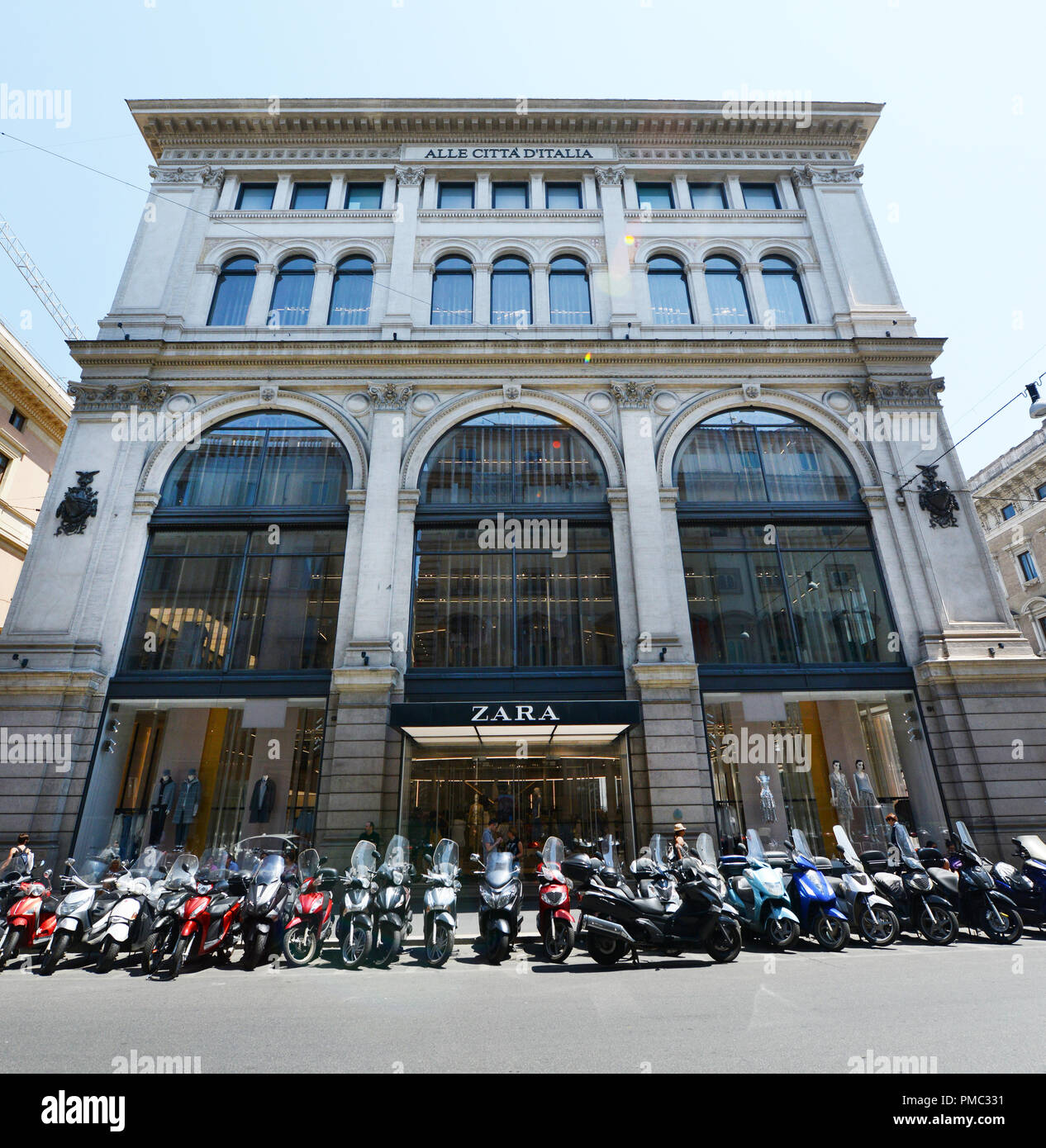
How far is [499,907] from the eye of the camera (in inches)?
372

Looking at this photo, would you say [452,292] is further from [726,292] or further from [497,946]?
[497,946]

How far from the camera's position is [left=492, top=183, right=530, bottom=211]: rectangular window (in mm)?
23656

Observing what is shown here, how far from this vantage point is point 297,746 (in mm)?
16641

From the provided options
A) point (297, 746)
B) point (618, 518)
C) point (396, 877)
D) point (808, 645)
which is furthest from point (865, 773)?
point (297, 746)

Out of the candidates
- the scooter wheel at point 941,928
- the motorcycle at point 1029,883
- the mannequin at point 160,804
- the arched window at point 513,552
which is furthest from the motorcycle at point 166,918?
the motorcycle at point 1029,883

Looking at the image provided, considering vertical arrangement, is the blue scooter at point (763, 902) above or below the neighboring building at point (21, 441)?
below

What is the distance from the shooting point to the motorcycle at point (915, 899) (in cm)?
1023

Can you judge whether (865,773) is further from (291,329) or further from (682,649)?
(291,329)

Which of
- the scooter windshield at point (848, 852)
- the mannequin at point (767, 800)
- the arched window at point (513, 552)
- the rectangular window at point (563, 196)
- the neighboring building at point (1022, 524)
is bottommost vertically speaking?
the scooter windshield at point (848, 852)

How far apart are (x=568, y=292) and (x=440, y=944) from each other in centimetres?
2011

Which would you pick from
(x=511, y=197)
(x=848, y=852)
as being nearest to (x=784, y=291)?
(x=511, y=197)

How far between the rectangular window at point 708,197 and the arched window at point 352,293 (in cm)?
1240

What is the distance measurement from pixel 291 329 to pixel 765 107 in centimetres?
1968

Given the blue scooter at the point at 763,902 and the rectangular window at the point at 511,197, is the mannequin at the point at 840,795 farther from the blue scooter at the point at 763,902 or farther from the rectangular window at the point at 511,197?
the rectangular window at the point at 511,197
